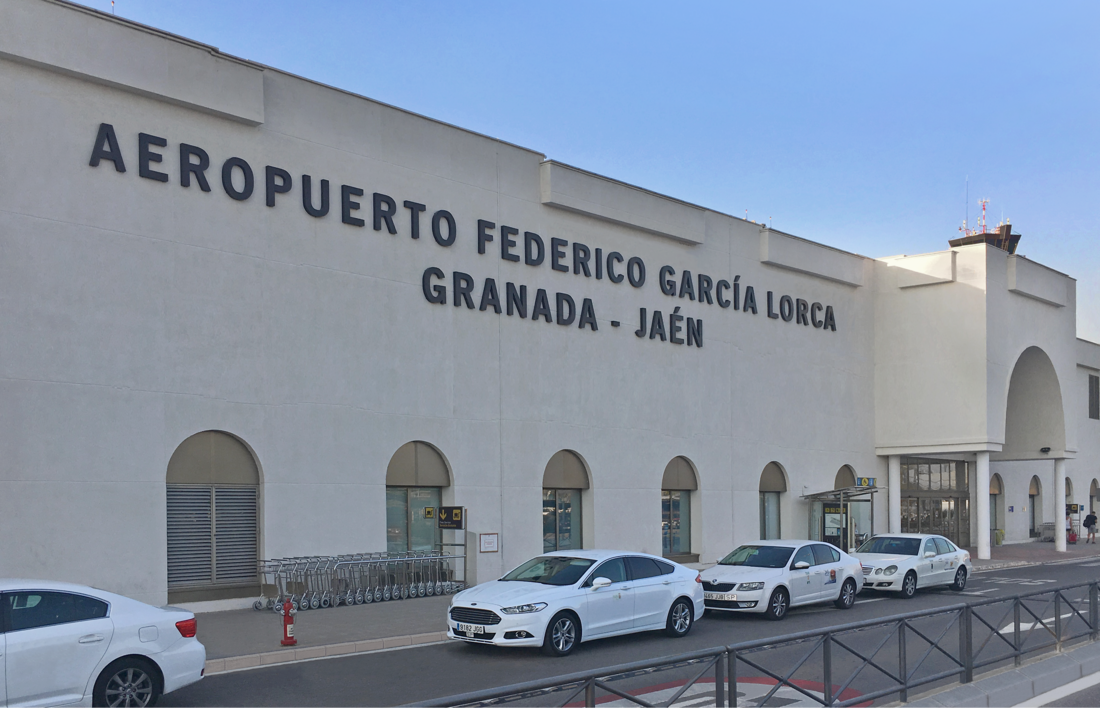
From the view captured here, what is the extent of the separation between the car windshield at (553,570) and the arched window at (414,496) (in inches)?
284

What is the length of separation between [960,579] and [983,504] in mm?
13088

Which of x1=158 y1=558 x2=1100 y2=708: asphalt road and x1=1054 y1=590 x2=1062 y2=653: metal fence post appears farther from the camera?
x1=1054 y1=590 x2=1062 y2=653: metal fence post

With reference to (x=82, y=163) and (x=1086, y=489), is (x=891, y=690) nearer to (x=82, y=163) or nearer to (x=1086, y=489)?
(x=82, y=163)

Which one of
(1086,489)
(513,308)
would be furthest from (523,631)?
(1086,489)

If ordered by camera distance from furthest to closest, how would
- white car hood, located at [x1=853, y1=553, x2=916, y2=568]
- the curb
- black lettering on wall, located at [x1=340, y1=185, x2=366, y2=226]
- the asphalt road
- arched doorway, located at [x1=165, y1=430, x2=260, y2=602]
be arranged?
white car hood, located at [x1=853, y1=553, x2=916, y2=568]
black lettering on wall, located at [x1=340, y1=185, x2=366, y2=226]
arched doorway, located at [x1=165, y1=430, x2=260, y2=602]
the curb
the asphalt road

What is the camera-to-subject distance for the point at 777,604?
18.9 meters

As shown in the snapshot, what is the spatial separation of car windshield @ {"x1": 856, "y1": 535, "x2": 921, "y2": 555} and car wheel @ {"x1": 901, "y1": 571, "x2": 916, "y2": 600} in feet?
2.69

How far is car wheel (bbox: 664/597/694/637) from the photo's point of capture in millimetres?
16344

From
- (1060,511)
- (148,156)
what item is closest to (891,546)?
(148,156)

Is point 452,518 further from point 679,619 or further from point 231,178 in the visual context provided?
point 231,178

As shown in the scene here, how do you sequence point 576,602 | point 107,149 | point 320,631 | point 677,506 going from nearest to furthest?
point 576,602 < point 320,631 < point 107,149 < point 677,506

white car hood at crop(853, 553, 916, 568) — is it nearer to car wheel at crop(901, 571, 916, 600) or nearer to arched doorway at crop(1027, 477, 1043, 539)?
car wheel at crop(901, 571, 916, 600)

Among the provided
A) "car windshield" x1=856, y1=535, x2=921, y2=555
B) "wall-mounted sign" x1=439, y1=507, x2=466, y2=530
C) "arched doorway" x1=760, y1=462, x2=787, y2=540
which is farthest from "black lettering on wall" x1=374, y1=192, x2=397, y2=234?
"arched doorway" x1=760, y1=462, x2=787, y2=540

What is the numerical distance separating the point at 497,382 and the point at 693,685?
58.5 feet
